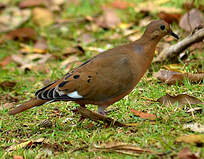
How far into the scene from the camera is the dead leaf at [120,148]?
3309 millimetres

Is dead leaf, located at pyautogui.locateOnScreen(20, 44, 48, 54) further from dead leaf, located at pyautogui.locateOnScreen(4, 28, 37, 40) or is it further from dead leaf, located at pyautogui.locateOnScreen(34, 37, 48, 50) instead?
dead leaf, located at pyautogui.locateOnScreen(4, 28, 37, 40)

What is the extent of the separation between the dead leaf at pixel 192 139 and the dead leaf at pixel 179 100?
81 centimetres

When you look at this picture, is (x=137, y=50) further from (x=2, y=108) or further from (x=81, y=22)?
(x=81, y=22)

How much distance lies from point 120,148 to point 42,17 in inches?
223

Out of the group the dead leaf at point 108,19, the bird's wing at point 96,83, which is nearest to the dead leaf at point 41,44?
the dead leaf at point 108,19

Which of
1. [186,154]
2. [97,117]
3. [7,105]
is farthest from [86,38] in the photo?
[186,154]

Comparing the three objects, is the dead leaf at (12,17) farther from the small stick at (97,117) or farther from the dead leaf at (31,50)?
the small stick at (97,117)

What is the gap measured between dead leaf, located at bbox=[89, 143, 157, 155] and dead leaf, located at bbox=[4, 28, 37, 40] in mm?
4522

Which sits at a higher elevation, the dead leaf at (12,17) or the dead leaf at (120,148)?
the dead leaf at (120,148)

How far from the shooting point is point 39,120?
463cm

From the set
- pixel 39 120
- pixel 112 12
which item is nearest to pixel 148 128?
pixel 39 120

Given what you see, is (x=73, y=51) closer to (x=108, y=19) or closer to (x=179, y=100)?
(x=108, y=19)

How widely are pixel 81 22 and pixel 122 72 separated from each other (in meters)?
4.35

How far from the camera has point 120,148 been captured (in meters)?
3.38
